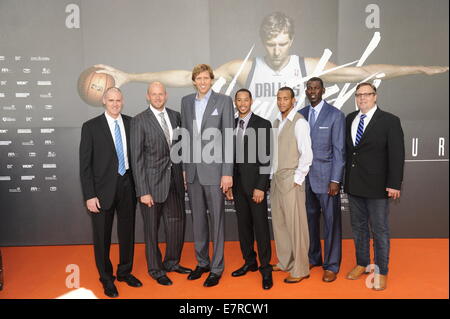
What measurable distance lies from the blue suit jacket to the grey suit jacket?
2.55 feet

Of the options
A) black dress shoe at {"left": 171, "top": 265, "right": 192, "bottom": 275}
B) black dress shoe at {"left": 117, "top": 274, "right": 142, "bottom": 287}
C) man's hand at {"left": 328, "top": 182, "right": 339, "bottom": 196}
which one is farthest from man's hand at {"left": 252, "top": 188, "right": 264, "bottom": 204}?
black dress shoe at {"left": 117, "top": 274, "right": 142, "bottom": 287}

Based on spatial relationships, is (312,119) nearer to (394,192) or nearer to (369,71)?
(394,192)

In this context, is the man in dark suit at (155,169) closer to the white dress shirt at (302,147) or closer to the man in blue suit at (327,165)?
the white dress shirt at (302,147)

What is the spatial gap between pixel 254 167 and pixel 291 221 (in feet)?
1.91

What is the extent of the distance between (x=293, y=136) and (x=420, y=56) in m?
2.49

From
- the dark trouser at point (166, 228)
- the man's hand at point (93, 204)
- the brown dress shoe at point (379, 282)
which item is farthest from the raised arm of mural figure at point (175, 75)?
the brown dress shoe at point (379, 282)

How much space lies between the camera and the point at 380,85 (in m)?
4.29

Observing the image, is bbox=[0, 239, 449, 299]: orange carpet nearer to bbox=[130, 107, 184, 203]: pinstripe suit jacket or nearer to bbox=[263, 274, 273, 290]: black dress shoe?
bbox=[263, 274, 273, 290]: black dress shoe

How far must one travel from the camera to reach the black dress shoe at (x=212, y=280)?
3031 mm

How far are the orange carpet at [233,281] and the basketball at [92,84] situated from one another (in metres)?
1.88

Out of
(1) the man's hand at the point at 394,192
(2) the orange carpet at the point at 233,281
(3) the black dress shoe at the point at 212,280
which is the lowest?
(2) the orange carpet at the point at 233,281

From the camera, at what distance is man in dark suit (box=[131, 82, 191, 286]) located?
2967 mm

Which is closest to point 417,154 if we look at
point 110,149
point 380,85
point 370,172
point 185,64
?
point 380,85
